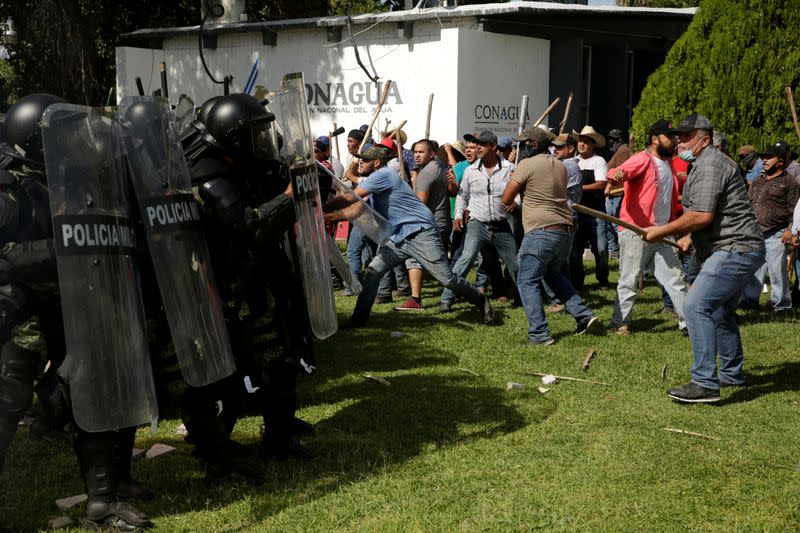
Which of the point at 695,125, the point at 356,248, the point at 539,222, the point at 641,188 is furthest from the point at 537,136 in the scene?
the point at 356,248

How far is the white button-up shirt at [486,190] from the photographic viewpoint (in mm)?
10094

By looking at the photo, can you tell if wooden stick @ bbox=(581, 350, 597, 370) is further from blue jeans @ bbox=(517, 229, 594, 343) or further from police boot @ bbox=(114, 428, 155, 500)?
police boot @ bbox=(114, 428, 155, 500)

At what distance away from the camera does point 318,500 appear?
489 centimetres

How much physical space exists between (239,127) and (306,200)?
68 cm

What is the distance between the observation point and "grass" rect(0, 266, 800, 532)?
15.3 feet

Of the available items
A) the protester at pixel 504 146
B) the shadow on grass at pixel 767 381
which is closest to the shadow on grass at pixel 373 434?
the shadow on grass at pixel 767 381

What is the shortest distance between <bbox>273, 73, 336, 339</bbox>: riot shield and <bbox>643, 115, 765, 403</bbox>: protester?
2.68 meters

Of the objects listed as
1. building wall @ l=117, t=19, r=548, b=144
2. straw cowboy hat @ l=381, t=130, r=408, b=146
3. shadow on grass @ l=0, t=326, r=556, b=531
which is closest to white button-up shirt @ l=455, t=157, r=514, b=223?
straw cowboy hat @ l=381, t=130, r=408, b=146

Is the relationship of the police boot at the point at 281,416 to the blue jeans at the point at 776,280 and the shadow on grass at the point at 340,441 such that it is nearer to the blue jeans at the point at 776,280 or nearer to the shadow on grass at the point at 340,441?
the shadow on grass at the point at 340,441

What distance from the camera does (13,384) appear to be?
4.40m

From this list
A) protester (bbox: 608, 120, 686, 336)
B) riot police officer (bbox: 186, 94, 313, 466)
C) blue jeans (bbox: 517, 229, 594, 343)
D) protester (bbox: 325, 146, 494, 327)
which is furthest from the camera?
protester (bbox: 325, 146, 494, 327)

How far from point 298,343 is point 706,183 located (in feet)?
10.2

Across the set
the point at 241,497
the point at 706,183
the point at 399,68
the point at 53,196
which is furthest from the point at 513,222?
the point at 53,196

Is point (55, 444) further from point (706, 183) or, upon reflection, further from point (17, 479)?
point (706, 183)
